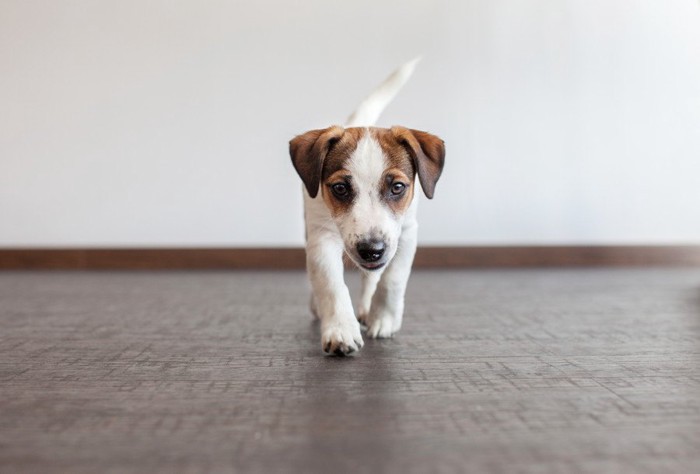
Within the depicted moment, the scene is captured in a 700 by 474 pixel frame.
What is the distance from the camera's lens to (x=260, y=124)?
208 inches

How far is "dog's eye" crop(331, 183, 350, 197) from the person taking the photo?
224 cm

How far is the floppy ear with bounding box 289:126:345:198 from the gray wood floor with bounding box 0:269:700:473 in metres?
0.50

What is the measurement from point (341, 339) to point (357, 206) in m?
0.37

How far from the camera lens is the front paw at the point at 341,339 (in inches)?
85.7

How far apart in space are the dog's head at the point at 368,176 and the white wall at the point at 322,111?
285 centimetres

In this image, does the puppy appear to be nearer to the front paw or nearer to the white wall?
the front paw

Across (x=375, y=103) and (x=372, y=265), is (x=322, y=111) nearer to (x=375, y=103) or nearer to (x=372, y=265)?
(x=375, y=103)

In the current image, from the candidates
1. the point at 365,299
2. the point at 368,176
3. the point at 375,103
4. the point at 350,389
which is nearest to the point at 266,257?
the point at 375,103

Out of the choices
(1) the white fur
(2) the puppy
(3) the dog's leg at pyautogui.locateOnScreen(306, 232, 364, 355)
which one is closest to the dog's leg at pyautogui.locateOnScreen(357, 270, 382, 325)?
(1) the white fur

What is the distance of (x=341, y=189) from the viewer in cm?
225

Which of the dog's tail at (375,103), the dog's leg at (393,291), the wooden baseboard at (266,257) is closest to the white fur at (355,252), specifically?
the dog's leg at (393,291)

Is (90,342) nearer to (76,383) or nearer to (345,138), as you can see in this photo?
(76,383)

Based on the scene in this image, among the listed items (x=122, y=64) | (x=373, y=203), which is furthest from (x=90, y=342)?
(x=122, y=64)

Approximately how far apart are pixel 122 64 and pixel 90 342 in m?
3.21
